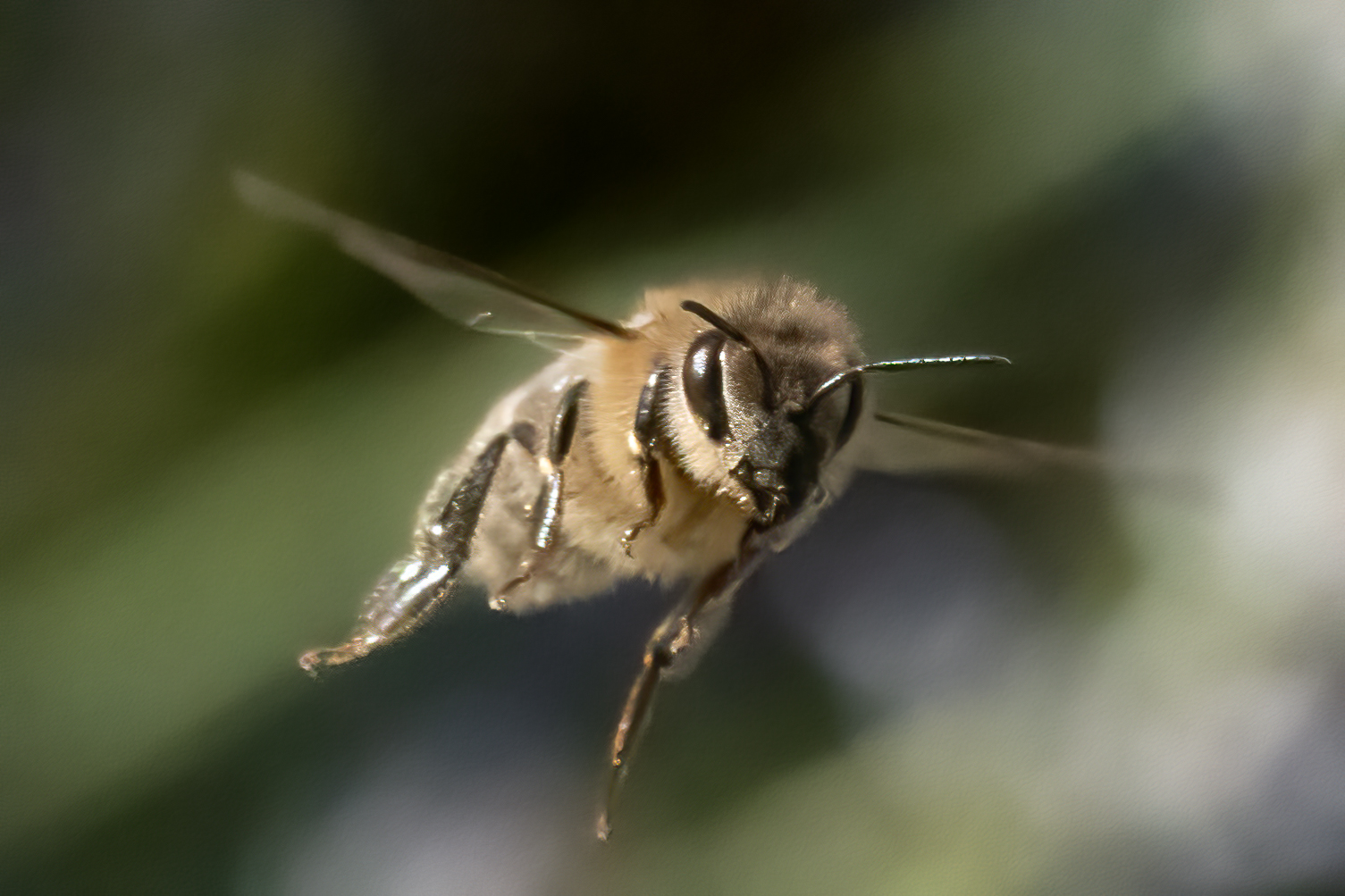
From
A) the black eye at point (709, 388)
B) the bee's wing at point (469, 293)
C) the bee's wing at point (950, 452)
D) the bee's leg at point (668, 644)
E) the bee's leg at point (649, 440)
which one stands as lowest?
the bee's leg at point (668, 644)

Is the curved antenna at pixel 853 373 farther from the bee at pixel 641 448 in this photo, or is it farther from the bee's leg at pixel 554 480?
the bee's leg at pixel 554 480

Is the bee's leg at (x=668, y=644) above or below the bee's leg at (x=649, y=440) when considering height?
below

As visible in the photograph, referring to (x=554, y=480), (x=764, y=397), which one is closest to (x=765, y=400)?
(x=764, y=397)

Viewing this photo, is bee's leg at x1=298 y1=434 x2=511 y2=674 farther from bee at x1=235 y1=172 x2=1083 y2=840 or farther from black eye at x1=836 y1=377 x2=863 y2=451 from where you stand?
black eye at x1=836 y1=377 x2=863 y2=451

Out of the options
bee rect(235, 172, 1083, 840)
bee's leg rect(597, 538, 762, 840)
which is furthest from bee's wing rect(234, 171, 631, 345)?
bee's leg rect(597, 538, 762, 840)

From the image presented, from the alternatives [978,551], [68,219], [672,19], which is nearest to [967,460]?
[978,551]

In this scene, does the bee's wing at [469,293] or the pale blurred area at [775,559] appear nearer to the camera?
the bee's wing at [469,293]

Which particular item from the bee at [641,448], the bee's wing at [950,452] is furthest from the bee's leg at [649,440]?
the bee's wing at [950,452]
